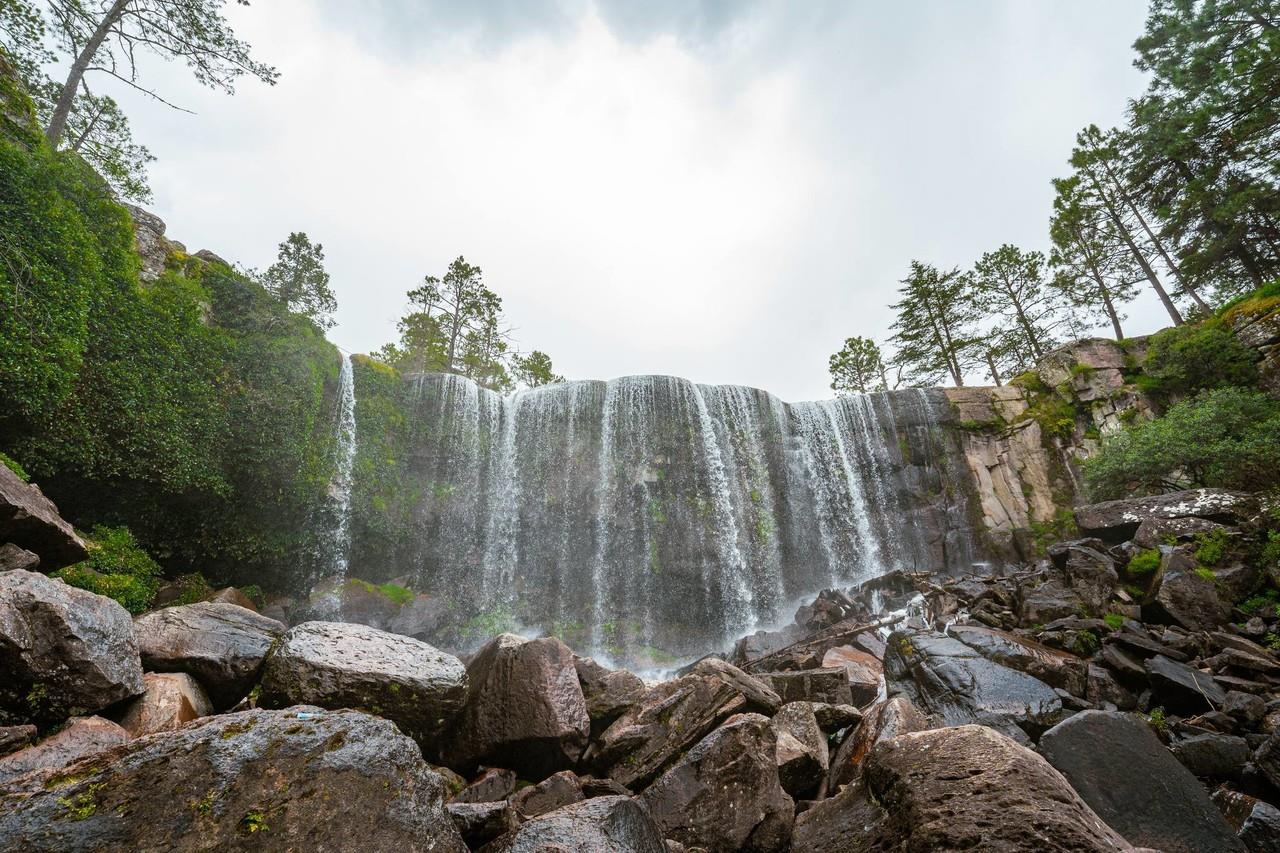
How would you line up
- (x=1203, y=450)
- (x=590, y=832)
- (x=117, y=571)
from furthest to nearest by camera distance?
1. (x=1203, y=450)
2. (x=117, y=571)
3. (x=590, y=832)

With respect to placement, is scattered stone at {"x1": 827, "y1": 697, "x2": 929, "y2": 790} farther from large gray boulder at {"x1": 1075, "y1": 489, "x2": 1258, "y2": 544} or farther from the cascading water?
the cascading water

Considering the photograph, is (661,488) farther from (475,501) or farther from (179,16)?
(179,16)

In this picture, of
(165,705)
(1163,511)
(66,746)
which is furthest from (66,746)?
(1163,511)

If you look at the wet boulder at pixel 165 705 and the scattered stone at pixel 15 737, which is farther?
the wet boulder at pixel 165 705

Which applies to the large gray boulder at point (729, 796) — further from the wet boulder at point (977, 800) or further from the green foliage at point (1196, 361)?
the green foliage at point (1196, 361)

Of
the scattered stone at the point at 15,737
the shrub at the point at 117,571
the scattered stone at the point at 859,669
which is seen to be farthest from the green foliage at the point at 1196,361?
the shrub at the point at 117,571

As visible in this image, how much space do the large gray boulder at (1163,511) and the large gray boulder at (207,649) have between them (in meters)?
14.4

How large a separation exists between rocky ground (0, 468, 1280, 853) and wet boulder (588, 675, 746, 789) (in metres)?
0.02

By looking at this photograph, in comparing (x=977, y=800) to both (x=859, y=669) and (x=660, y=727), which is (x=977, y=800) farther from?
(x=859, y=669)

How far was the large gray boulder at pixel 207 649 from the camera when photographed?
14.5ft

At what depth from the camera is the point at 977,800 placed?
2168 mm

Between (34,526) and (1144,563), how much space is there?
16180 mm

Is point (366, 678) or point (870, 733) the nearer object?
point (366, 678)

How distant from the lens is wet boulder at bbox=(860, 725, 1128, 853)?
1.98m
